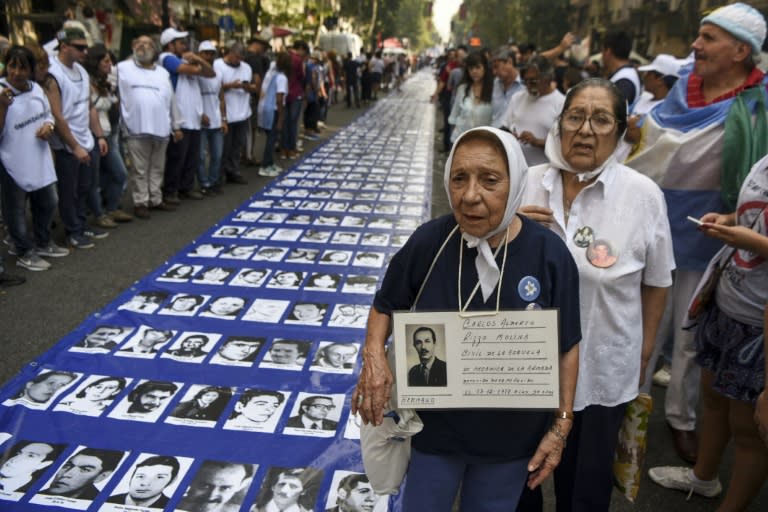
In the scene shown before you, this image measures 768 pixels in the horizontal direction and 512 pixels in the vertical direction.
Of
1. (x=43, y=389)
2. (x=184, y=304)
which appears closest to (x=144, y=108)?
(x=184, y=304)

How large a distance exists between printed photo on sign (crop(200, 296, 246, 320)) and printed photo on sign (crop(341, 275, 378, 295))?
32.2 inches

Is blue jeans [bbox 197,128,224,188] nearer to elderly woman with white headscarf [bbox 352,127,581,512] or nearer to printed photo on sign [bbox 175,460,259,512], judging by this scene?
printed photo on sign [bbox 175,460,259,512]

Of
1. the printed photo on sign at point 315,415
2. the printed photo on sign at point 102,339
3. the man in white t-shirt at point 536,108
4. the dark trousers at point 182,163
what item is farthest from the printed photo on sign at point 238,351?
the dark trousers at point 182,163

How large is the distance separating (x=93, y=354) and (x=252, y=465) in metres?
1.49

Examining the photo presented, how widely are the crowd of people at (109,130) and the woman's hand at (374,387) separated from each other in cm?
382

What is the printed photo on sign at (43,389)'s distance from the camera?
2.89m

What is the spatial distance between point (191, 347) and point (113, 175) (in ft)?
10.1

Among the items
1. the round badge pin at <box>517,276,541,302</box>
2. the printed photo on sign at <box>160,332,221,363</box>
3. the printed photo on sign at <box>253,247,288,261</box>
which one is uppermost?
the round badge pin at <box>517,276,541,302</box>

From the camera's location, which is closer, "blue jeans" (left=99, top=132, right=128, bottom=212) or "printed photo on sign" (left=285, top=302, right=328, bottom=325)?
"printed photo on sign" (left=285, top=302, right=328, bottom=325)

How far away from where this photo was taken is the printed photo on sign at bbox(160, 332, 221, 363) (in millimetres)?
3396

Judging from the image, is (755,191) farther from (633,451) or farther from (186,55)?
(186,55)

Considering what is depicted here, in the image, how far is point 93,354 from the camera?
339 cm

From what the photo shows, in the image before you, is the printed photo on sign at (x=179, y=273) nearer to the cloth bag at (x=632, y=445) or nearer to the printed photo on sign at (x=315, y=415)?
the printed photo on sign at (x=315, y=415)

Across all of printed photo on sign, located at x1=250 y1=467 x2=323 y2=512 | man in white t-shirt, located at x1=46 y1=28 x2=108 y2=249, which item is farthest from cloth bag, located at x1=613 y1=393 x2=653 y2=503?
man in white t-shirt, located at x1=46 y1=28 x2=108 y2=249
